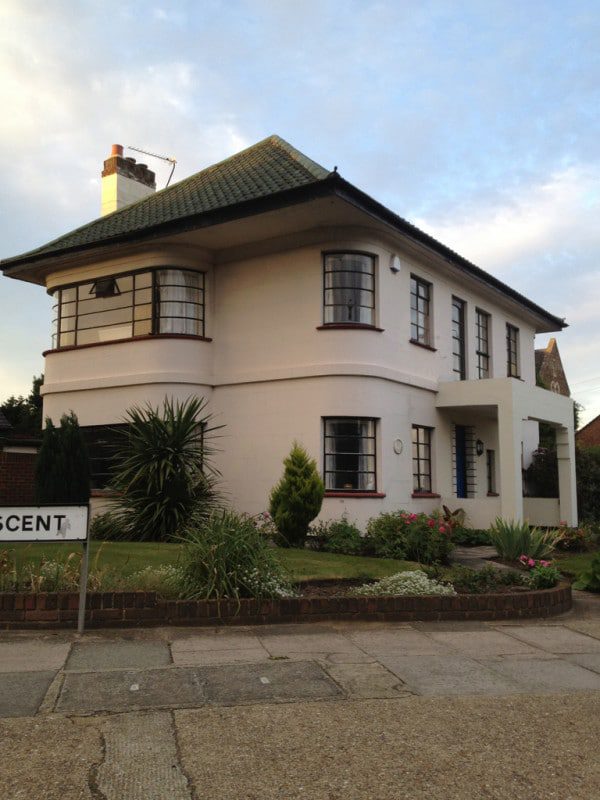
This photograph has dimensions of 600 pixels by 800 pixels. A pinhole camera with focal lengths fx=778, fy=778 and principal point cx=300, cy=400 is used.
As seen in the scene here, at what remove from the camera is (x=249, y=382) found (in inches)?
618

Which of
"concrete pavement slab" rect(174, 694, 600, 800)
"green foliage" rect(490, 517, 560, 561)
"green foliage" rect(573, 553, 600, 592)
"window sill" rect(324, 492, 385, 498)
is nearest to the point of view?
"concrete pavement slab" rect(174, 694, 600, 800)

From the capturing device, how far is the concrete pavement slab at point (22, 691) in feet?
16.1

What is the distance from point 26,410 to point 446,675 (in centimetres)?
2588

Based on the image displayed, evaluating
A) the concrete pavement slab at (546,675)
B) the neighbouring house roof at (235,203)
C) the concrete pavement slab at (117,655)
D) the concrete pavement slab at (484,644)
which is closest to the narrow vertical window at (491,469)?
the neighbouring house roof at (235,203)

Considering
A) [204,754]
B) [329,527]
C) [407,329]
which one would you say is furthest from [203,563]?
[407,329]

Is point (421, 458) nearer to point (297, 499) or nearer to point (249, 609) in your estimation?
point (297, 499)

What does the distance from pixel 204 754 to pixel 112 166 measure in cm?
1913

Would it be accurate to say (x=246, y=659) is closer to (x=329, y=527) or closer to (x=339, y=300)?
(x=329, y=527)

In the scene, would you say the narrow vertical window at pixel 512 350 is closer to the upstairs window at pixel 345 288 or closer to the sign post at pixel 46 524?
the upstairs window at pixel 345 288

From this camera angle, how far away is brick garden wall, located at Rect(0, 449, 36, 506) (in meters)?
17.7

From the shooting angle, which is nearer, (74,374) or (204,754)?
(204,754)

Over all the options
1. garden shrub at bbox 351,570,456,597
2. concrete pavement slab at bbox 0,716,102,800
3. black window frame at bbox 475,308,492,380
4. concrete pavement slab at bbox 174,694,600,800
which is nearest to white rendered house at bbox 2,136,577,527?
black window frame at bbox 475,308,492,380

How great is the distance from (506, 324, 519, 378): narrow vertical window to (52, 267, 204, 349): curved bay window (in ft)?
29.9

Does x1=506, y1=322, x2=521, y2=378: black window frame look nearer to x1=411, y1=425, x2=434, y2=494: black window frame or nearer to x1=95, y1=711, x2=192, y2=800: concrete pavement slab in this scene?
x1=411, y1=425, x2=434, y2=494: black window frame
